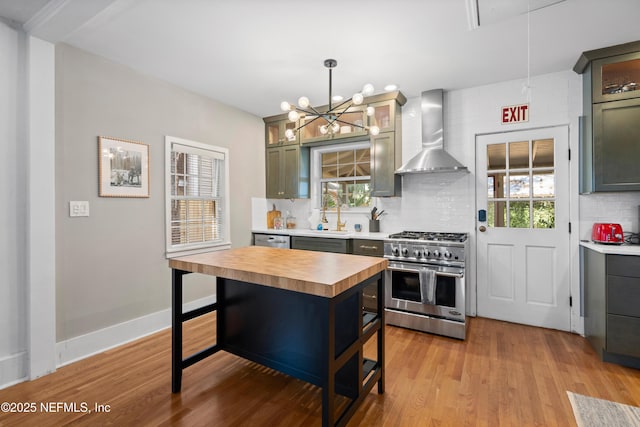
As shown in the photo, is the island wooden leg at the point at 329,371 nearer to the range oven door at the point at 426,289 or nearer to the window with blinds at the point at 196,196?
the range oven door at the point at 426,289

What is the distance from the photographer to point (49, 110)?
7.89 feet

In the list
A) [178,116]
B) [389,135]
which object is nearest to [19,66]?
[178,116]

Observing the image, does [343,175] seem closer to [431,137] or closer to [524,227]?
[431,137]

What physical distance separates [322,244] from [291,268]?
2.04 m

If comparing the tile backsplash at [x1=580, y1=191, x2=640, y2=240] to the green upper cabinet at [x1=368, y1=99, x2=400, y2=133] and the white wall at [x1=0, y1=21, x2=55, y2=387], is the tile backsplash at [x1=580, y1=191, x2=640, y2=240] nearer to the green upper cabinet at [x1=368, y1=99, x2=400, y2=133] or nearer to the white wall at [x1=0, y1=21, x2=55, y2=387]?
the green upper cabinet at [x1=368, y1=99, x2=400, y2=133]

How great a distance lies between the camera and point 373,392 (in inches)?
84.9

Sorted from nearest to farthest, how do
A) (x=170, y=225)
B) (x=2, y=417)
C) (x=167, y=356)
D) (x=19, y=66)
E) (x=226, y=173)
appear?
(x=2, y=417) < (x=19, y=66) < (x=167, y=356) < (x=170, y=225) < (x=226, y=173)

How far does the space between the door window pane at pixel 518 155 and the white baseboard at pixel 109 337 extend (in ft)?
13.5

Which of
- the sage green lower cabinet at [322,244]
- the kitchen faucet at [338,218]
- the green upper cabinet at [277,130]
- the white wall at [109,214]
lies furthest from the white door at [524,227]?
the white wall at [109,214]

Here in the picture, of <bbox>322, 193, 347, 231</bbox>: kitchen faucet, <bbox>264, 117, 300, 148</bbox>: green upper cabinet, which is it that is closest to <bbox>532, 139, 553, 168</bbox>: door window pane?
<bbox>322, 193, 347, 231</bbox>: kitchen faucet

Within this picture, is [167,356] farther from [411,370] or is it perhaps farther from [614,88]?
[614,88]

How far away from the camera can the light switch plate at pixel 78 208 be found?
8.54 feet

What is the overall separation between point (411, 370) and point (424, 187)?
7.16 feet

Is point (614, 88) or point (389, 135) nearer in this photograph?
point (614, 88)
